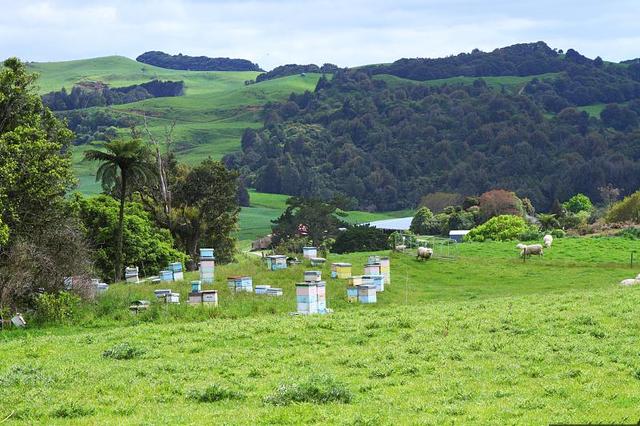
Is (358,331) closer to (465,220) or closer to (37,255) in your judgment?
(37,255)

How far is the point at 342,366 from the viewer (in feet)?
60.0

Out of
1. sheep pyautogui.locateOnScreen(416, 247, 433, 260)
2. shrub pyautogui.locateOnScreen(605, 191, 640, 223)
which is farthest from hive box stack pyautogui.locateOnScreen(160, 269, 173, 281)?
shrub pyautogui.locateOnScreen(605, 191, 640, 223)

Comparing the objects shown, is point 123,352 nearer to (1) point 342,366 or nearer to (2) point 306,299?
(1) point 342,366

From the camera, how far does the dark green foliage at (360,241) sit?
8204 cm

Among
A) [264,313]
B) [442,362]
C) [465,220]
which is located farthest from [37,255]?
[465,220]

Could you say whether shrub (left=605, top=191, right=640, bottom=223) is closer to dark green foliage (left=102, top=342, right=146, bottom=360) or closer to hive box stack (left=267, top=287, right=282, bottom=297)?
hive box stack (left=267, top=287, right=282, bottom=297)

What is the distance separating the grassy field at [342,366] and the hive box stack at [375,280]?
623cm

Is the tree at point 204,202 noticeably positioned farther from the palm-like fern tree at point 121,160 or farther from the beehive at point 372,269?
the beehive at point 372,269

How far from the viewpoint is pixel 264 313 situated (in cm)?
3045

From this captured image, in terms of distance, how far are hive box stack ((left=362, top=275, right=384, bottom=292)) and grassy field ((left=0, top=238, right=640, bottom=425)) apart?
6234 millimetres

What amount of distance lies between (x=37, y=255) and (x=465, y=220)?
252 ft

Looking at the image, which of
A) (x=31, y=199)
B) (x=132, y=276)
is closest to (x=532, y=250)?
(x=132, y=276)

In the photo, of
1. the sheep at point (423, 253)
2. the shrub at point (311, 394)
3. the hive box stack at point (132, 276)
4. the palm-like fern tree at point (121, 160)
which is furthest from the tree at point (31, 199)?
the shrub at point (311, 394)

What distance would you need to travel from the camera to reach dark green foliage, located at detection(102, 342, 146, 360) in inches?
792
